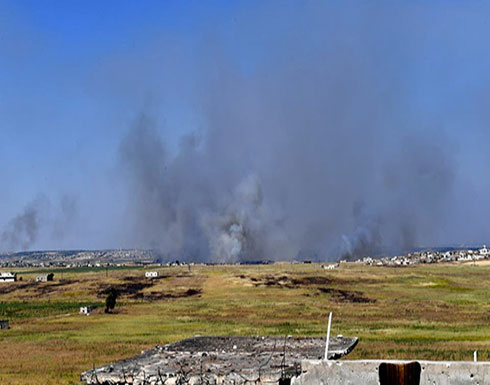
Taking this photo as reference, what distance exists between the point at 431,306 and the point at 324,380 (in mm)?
88562

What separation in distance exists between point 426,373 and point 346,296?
100616 millimetres

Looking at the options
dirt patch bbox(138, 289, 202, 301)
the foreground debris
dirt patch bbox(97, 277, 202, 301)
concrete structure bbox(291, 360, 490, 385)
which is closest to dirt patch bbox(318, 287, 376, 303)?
dirt patch bbox(138, 289, 202, 301)

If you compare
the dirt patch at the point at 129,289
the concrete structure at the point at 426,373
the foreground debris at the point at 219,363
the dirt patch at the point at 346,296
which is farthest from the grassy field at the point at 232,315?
the concrete structure at the point at 426,373

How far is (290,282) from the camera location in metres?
128

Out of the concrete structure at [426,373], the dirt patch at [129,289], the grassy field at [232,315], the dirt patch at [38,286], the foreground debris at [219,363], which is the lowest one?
the concrete structure at [426,373]

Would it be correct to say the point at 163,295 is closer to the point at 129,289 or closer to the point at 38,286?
the point at 129,289

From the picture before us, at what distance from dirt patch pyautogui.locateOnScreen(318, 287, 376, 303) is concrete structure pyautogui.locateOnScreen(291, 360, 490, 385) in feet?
310

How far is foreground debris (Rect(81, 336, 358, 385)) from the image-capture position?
1514 centimetres

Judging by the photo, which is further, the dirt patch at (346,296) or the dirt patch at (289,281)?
the dirt patch at (289,281)

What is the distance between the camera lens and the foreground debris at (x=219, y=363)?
15.1 meters

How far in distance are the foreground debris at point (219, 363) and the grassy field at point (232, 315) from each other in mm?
20390

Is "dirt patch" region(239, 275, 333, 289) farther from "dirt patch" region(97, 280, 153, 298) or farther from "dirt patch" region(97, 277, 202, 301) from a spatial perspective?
"dirt patch" region(97, 280, 153, 298)

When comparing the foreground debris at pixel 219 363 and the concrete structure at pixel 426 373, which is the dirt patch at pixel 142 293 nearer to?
the foreground debris at pixel 219 363

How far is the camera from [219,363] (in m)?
17.7
